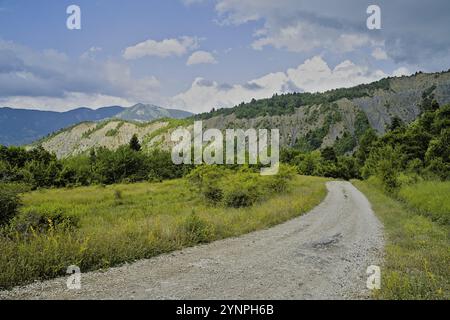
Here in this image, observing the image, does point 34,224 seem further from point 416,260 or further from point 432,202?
point 432,202

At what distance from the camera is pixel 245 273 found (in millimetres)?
7777

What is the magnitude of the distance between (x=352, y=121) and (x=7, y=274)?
668ft

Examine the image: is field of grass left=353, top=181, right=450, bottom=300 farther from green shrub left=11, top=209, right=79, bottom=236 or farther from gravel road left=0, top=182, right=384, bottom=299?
green shrub left=11, top=209, right=79, bottom=236

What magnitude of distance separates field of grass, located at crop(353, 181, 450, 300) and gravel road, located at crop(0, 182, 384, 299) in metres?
0.50

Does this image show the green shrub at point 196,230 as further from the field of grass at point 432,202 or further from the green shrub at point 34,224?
the field of grass at point 432,202

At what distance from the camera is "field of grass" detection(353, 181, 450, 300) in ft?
21.6

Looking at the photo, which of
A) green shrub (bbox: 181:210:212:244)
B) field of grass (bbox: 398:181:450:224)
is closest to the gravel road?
green shrub (bbox: 181:210:212:244)

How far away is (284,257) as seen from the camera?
950 centimetres

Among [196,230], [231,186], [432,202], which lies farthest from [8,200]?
[432,202]

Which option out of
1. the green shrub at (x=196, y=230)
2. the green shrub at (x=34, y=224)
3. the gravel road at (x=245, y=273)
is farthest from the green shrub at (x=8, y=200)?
the gravel road at (x=245, y=273)

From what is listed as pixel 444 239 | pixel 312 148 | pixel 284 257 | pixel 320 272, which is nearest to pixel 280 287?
pixel 320 272
